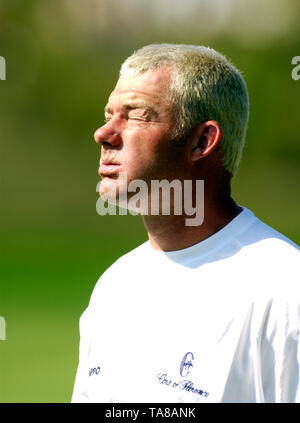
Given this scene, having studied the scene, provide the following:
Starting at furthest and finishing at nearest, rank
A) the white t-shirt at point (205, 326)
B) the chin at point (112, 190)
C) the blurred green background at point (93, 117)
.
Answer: the blurred green background at point (93, 117) < the chin at point (112, 190) < the white t-shirt at point (205, 326)

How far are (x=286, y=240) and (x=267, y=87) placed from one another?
8.81 meters


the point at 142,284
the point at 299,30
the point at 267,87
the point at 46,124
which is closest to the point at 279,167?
the point at 267,87

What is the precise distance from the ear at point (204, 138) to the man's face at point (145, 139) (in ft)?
0.14

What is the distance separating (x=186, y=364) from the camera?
173 centimetres

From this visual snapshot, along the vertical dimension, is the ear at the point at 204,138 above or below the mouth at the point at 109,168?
above

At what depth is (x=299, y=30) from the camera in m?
10.5

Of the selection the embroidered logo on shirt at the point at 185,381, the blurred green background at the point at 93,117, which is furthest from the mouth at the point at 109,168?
the blurred green background at the point at 93,117

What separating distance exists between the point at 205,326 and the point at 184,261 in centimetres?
22

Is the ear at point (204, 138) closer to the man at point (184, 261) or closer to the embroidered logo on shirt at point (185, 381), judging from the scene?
the man at point (184, 261)

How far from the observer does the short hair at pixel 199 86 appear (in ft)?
6.19

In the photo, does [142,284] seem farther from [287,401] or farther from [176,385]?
[287,401]

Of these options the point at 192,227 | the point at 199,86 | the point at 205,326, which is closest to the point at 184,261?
the point at 192,227

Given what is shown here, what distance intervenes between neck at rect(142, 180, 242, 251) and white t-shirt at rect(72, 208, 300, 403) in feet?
0.09

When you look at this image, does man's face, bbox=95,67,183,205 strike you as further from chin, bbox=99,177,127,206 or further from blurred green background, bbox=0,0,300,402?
blurred green background, bbox=0,0,300,402
